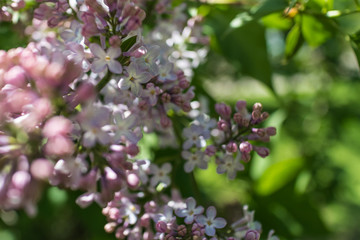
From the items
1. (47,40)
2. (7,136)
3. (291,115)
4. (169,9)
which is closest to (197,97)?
(169,9)

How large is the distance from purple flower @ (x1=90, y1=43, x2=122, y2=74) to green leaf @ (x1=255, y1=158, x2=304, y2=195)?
3.19 ft

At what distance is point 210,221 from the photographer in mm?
1121

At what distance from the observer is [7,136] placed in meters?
0.85

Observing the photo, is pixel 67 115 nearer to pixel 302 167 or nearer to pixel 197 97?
pixel 197 97

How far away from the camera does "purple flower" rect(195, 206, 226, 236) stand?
1094mm

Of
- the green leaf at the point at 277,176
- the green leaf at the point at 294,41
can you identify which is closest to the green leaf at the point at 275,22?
the green leaf at the point at 294,41

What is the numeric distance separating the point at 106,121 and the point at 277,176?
1.07 metres

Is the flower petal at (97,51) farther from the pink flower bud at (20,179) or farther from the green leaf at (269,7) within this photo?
the green leaf at (269,7)

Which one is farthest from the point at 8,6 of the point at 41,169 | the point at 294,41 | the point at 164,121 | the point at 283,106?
the point at 283,106

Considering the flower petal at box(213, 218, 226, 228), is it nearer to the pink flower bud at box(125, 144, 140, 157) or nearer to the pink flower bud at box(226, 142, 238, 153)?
the pink flower bud at box(226, 142, 238, 153)

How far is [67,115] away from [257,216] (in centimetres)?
105

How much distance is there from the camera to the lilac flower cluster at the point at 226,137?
1.18 metres

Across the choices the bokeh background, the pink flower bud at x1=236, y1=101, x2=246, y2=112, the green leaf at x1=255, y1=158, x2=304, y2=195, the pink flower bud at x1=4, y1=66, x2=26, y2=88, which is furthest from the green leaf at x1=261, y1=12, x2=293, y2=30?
the pink flower bud at x1=4, y1=66, x2=26, y2=88

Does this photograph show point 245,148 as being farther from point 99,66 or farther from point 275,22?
point 275,22
